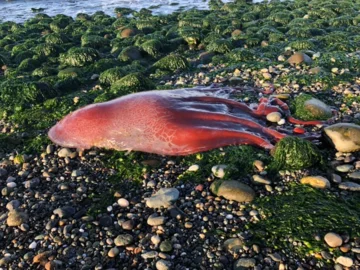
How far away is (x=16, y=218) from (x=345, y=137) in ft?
13.9

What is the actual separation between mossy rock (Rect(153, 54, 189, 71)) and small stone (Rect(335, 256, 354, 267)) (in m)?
6.48

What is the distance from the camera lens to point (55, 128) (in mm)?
6168

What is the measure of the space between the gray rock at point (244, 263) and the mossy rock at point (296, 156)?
1630 mm

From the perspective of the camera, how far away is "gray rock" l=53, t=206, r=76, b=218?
14.4ft

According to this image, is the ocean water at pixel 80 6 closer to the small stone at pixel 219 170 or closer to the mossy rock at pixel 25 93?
the mossy rock at pixel 25 93

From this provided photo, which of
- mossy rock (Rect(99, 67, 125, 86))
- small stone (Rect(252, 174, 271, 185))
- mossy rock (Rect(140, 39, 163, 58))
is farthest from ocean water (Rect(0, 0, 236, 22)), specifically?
small stone (Rect(252, 174, 271, 185))

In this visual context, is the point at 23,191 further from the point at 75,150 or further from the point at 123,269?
the point at 123,269

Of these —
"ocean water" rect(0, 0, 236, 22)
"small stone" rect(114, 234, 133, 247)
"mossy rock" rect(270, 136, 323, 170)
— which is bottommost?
"ocean water" rect(0, 0, 236, 22)

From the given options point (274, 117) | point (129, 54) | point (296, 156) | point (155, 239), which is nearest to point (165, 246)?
point (155, 239)

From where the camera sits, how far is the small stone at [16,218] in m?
4.31

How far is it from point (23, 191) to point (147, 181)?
5.19ft

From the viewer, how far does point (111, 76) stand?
859 cm

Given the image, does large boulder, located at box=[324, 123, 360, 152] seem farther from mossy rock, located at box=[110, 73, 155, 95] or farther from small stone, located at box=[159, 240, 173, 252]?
mossy rock, located at box=[110, 73, 155, 95]

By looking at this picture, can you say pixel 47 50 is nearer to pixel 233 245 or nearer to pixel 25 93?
pixel 25 93
